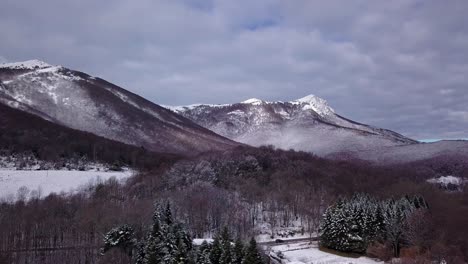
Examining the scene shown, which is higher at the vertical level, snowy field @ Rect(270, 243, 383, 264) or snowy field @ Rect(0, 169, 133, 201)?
snowy field @ Rect(0, 169, 133, 201)

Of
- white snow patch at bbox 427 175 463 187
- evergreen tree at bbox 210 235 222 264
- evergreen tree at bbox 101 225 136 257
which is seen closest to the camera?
evergreen tree at bbox 210 235 222 264

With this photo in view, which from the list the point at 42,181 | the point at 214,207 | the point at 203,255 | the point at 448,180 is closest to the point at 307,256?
the point at 203,255

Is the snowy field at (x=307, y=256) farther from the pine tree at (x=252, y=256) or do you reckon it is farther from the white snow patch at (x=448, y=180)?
the white snow patch at (x=448, y=180)

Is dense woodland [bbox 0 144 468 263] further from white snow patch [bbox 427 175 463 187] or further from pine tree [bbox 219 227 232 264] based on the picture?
white snow patch [bbox 427 175 463 187]

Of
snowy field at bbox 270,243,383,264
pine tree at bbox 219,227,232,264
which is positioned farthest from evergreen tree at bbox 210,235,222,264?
snowy field at bbox 270,243,383,264

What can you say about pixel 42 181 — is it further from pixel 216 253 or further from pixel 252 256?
pixel 252 256

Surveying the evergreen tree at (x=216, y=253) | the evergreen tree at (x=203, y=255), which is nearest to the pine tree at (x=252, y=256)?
the evergreen tree at (x=216, y=253)
